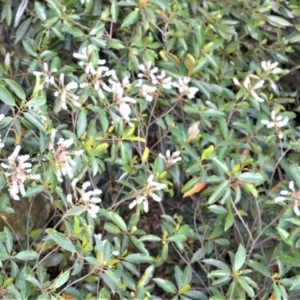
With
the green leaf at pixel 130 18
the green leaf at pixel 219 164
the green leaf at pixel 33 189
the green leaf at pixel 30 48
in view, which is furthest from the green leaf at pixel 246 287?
the green leaf at pixel 30 48

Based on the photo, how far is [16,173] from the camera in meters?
1.37

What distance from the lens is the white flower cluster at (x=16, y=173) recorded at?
136 centimetres

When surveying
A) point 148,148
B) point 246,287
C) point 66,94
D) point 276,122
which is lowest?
point 246,287

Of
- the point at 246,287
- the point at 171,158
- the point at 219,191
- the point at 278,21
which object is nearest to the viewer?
the point at 246,287

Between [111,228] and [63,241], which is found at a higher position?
[63,241]

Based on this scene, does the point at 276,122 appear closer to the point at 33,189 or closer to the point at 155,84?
the point at 155,84

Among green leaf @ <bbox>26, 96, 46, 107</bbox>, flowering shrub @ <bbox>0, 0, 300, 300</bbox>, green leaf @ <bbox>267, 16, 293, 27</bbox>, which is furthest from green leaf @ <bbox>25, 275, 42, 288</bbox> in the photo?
green leaf @ <bbox>267, 16, 293, 27</bbox>

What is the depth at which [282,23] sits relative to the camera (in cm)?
215

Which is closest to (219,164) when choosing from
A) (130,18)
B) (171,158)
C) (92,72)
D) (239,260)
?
(171,158)

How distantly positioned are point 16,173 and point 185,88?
77 centimetres

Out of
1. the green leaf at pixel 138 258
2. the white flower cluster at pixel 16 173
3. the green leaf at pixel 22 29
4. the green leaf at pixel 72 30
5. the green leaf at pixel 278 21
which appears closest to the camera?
the white flower cluster at pixel 16 173

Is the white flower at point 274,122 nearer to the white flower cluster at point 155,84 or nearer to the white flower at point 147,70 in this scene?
the white flower cluster at point 155,84

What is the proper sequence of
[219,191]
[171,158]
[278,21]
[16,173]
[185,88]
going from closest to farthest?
1. [16,173]
2. [219,191]
3. [171,158]
4. [185,88]
5. [278,21]

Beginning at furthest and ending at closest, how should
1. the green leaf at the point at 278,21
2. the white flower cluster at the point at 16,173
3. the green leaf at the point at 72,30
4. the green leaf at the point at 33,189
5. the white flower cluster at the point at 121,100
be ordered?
Answer: the green leaf at the point at 278,21 < the green leaf at the point at 72,30 < the white flower cluster at the point at 121,100 < the green leaf at the point at 33,189 < the white flower cluster at the point at 16,173
